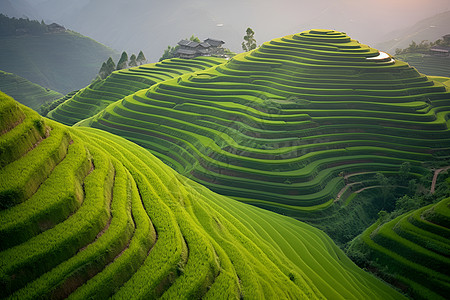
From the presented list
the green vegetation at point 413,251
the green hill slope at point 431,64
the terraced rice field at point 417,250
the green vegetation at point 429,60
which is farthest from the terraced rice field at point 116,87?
the green vegetation at point 429,60

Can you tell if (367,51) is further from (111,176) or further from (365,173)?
(111,176)

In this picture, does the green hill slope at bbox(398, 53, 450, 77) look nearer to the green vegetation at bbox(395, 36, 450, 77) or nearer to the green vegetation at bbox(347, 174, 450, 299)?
the green vegetation at bbox(395, 36, 450, 77)

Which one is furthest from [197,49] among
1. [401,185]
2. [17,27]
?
[17,27]

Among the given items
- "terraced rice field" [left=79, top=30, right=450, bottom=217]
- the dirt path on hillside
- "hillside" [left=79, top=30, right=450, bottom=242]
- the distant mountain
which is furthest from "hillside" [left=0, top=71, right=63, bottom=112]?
the distant mountain

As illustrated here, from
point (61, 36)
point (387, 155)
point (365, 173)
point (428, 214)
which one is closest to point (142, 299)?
point (428, 214)

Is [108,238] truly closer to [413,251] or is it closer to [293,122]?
[413,251]

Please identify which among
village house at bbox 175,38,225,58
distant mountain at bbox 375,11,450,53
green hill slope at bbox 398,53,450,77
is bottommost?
green hill slope at bbox 398,53,450,77

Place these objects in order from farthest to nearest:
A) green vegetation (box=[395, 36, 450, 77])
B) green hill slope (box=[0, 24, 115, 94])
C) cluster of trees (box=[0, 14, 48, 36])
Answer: cluster of trees (box=[0, 14, 48, 36])
green hill slope (box=[0, 24, 115, 94])
green vegetation (box=[395, 36, 450, 77])

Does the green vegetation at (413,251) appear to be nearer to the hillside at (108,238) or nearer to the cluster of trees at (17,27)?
the hillside at (108,238)
